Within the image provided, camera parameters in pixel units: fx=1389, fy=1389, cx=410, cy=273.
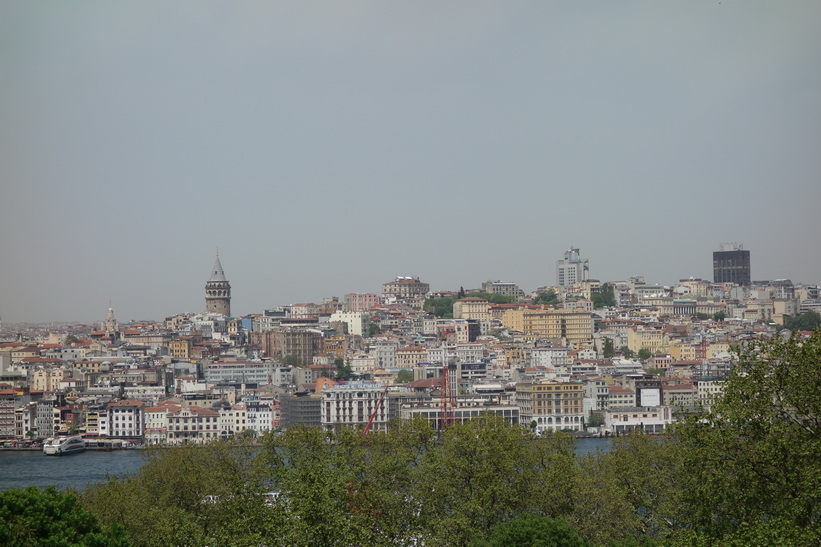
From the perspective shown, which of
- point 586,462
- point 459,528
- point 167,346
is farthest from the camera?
point 167,346

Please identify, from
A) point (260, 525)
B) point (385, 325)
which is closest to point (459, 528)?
point (260, 525)

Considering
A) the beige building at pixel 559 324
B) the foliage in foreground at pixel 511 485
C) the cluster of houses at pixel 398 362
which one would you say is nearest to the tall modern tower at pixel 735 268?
the cluster of houses at pixel 398 362

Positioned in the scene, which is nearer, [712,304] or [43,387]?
[43,387]

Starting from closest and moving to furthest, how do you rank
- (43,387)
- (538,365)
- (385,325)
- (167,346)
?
(43,387)
(538,365)
(167,346)
(385,325)

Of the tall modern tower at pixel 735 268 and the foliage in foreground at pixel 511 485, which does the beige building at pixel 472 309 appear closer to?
the tall modern tower at pixel 735 268

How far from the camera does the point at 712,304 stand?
2018 inches

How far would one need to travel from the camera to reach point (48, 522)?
7.30 meters

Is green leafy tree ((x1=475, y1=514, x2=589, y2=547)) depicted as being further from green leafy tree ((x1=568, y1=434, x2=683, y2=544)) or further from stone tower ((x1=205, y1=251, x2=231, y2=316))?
stone tower ((x1=205, y1=251, x2=231, y2=316))

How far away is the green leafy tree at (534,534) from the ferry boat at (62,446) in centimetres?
1939

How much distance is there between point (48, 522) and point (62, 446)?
20.0 meters

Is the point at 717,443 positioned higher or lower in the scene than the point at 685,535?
higher

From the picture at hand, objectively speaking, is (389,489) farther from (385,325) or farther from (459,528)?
(385,325)

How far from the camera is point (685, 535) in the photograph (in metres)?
6.35

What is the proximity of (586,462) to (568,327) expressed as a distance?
105ft
